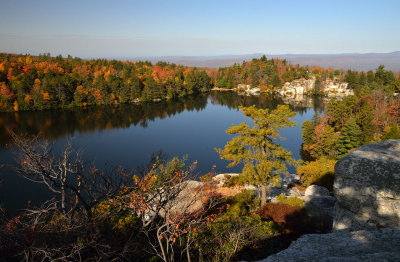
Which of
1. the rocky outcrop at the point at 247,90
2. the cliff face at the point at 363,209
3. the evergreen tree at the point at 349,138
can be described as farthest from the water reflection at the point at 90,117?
the cliff face at the point at 363,209

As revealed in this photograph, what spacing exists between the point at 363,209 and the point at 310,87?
404 ft

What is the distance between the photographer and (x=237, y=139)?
19797 millimetres

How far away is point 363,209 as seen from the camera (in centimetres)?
1173

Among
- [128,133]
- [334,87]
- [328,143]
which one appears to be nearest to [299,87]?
[334,87]

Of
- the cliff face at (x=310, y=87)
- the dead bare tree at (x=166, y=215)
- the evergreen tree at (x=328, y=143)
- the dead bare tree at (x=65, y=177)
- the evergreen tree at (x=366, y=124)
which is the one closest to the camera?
the dead bare tree at (x=166, y=215)

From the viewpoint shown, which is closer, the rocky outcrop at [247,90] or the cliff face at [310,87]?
the cliff face at [310,87]

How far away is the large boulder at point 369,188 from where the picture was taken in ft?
36.3

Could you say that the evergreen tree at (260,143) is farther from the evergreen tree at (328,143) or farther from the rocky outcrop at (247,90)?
the rocky outcrop at (247,90)

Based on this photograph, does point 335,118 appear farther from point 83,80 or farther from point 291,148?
point 83,80

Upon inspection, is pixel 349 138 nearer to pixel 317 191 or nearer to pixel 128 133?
pixel 317 191

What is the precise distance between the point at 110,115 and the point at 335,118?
58006 millimetres

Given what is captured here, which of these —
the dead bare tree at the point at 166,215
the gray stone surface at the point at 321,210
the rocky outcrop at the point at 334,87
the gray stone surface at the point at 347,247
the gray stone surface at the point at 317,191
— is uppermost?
the rocky outcrop at the point at 334,87

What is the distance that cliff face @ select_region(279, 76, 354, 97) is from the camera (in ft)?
370

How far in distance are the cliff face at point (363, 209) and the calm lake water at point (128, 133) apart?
20.1 meters
